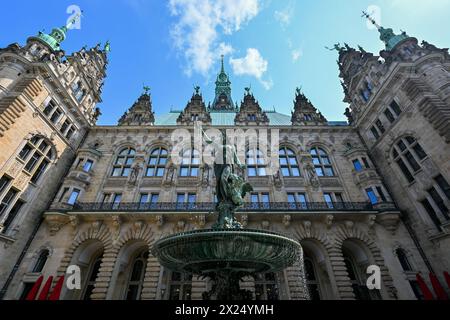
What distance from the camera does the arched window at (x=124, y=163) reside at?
Answer: 18609mm

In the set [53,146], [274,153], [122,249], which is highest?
[274,153]

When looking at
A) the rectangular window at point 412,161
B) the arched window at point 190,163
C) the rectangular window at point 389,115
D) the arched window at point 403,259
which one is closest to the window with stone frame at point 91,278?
the arched window at point 190,163

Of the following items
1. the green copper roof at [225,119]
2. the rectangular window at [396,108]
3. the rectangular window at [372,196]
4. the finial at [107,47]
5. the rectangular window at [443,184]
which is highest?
the finial at [107,47]

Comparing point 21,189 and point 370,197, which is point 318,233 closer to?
point 370,197

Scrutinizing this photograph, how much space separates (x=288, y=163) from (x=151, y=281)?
44.5 feet

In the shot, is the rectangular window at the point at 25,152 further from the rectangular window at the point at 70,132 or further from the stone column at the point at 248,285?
the stone column at the point at 248,285

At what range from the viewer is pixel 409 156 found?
15.2 meters

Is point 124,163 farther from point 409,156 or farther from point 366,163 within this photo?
point 409,156

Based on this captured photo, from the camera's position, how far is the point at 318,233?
1420 centimetres

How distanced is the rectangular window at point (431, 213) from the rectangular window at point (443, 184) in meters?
1.26

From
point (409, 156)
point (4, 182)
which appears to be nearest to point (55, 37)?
point (4, 182)
